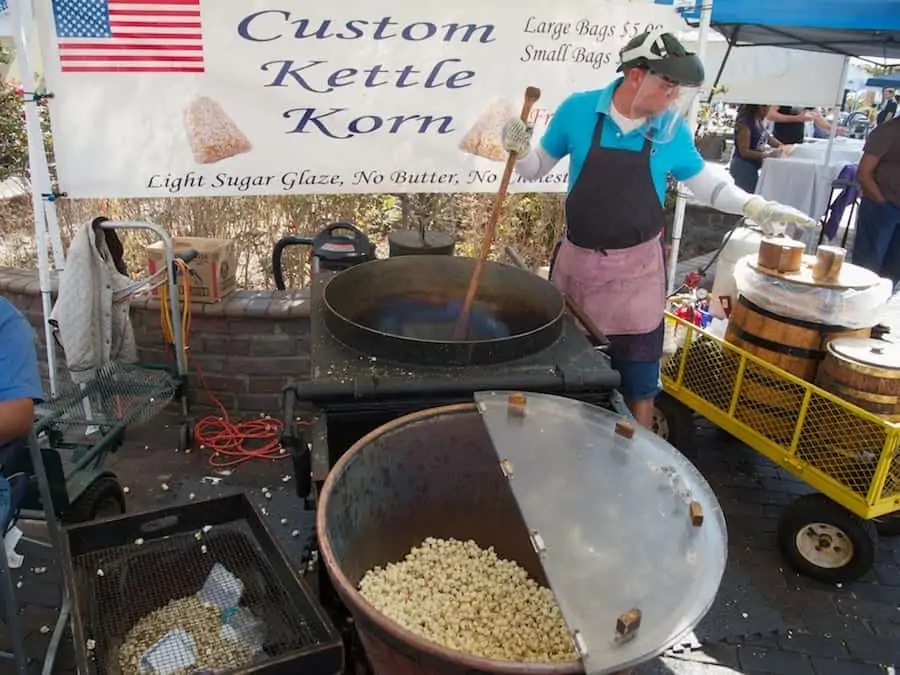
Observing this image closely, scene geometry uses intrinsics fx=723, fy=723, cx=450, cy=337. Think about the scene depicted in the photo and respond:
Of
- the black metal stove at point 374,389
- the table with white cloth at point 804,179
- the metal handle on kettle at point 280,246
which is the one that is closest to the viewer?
the black metal stove at point 374,389

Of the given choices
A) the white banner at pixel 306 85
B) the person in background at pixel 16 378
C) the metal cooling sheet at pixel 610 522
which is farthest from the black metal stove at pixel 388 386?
the white banner at pixel 306 85

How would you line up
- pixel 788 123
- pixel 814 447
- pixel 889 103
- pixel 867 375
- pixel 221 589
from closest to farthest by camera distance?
pixel 221 589, pixel 867 375, pixel 814 447, pixel 788 123, pixel 889 103

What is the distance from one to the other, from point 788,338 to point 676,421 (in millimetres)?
835

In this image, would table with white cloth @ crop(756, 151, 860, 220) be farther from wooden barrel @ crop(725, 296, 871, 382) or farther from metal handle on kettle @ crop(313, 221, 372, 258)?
metal handle on kettle @ crop(313, 221, 372, 258)

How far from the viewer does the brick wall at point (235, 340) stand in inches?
155

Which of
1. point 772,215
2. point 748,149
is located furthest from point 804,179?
point 772,215

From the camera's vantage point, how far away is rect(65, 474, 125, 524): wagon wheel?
108 inches

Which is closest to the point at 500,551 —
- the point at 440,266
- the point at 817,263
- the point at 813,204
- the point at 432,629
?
the point at 432,629

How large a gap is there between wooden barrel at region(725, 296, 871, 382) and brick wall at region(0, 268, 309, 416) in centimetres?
224

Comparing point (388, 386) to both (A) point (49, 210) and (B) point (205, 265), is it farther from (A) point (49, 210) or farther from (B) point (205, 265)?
(A) point (49, 210)

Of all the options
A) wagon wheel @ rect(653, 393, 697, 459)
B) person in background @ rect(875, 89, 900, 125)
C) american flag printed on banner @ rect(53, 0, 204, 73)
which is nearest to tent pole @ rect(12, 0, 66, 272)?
american flag printed on banner @ rect(53, 0, 204, 73)

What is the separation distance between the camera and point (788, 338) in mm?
3035

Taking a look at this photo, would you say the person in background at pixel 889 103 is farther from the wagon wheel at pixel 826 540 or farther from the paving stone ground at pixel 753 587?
the wagon wheel at pixel 826 540

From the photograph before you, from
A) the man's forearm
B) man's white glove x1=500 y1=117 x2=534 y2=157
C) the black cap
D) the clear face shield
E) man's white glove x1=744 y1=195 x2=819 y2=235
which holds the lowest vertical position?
the man's forearm
